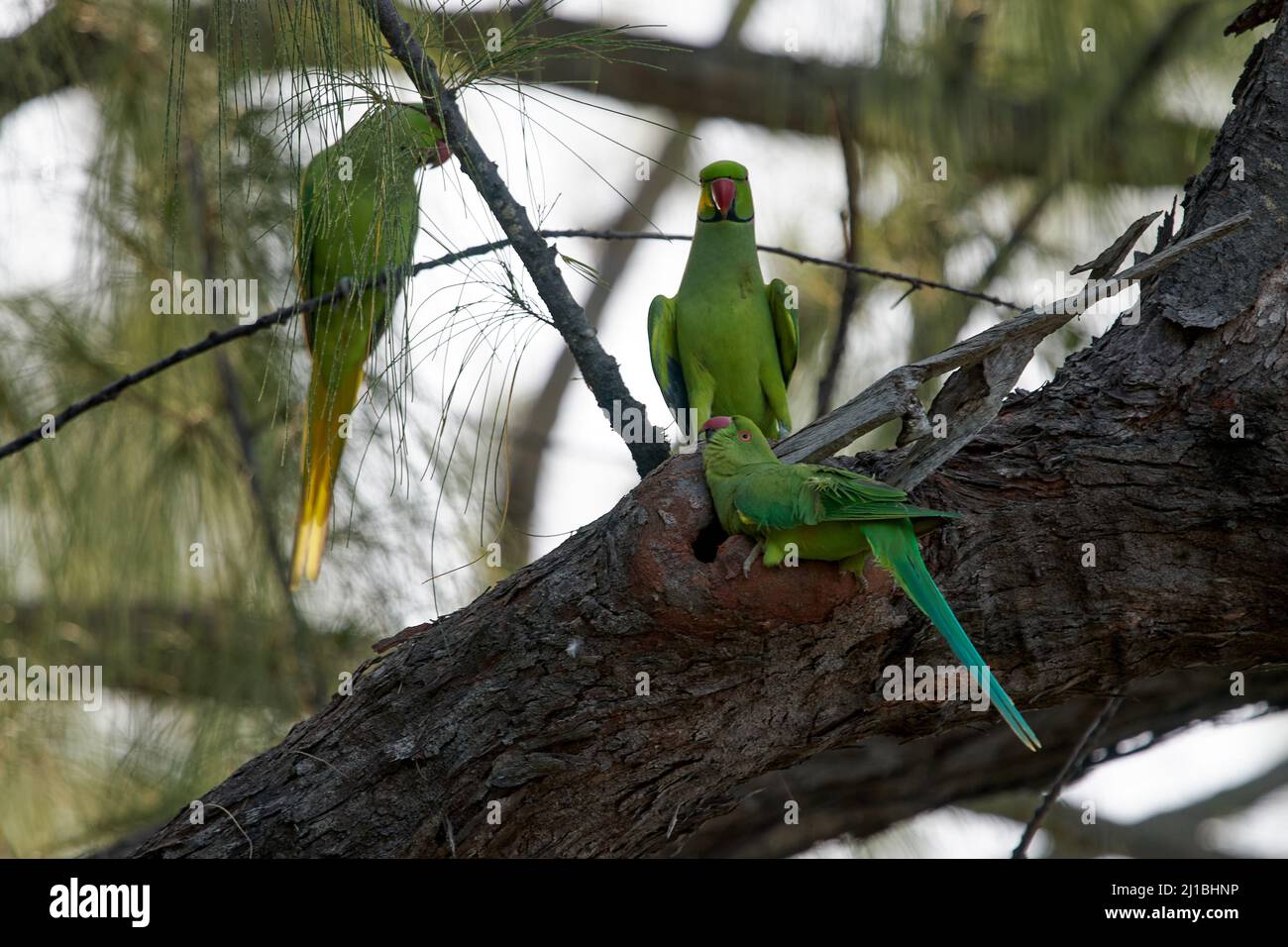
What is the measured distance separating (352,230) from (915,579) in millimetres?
998

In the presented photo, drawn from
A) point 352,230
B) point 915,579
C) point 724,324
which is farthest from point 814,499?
point 724,324

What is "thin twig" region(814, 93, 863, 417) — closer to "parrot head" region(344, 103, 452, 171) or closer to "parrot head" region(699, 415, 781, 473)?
"parrot head" region(699, 415, 781, 473)

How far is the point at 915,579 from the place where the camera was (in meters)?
1.58

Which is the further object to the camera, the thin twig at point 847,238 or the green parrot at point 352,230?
the thin twig at point 847,238

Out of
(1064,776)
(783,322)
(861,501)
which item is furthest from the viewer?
(783,322)

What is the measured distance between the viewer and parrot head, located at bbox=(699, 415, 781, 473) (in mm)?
1716

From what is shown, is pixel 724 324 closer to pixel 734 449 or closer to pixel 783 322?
pixel 783 322

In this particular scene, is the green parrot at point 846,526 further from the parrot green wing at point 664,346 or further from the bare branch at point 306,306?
the parrot green wing at point 664,346

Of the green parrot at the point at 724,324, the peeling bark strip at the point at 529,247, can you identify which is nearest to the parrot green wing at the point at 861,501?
the peeling bark strip at the point at 529,247

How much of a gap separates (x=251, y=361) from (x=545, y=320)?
5.21 ft

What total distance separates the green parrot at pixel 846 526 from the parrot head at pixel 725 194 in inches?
48.2

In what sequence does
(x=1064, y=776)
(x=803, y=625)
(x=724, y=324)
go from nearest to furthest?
(x=803, y=625) < (x=1064, y=776) < (x=724, y=324)

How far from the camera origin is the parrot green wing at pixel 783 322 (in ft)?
9.04

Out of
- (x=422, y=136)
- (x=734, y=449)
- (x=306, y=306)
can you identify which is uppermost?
(x=422, y=136)
